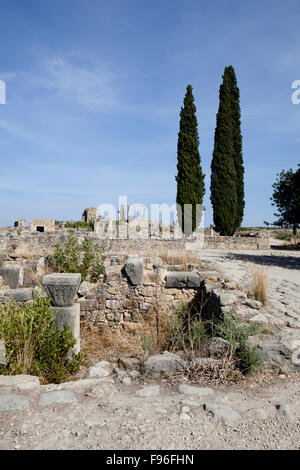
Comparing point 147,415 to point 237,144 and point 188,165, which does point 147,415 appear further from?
point 237,144

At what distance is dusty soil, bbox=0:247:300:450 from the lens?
2141 mm

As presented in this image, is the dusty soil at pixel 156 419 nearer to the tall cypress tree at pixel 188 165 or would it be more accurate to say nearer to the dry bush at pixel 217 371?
the dry bush at pixel 217 371

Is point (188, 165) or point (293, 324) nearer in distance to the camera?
point (293, 324)

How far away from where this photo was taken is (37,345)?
3.67 meters

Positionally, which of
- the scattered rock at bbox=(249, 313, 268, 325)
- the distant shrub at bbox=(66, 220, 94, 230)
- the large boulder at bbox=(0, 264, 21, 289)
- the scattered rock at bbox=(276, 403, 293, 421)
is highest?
the distant shrub at bbox=(66, 220, 94, 230)

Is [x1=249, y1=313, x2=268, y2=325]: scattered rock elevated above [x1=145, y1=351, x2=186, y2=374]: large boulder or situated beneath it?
elevated above

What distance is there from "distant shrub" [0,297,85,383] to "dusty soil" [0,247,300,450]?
1.92 ft

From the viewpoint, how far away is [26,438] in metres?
2.18

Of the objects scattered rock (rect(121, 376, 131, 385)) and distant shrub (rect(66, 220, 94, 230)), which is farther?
distant shrub (rect(66, 220, 94, 230))

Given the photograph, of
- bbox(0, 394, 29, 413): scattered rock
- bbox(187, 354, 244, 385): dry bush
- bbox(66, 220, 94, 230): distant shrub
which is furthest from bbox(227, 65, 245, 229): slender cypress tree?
bbox(0, 394, 29, 413): scattered rock

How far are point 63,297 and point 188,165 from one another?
17964 mm

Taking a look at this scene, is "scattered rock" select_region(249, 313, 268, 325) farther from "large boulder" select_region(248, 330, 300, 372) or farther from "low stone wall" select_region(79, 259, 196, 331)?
"low stone wall" select_region(79, 259, 196, 331)

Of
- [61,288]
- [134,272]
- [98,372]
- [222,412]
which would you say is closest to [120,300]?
[134,272]
